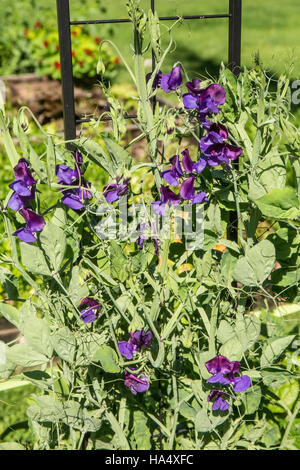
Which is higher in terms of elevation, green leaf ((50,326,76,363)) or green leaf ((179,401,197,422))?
green leaf ((50,326,76,363))

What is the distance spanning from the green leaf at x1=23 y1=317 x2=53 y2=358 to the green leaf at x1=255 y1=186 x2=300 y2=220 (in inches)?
18.9

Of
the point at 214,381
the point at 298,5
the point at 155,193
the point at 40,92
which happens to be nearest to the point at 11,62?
the point at 40,92

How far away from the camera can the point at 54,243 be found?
1.10m

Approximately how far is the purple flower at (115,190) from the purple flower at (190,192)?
0.12 m

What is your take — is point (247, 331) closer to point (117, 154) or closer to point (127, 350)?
point (127, 350)

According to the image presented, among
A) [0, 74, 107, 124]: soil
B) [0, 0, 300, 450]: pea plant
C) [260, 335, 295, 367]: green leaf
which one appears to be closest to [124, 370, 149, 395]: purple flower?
[0, 0, 300, 450]: pea plant

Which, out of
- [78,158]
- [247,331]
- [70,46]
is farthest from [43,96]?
[247,331]

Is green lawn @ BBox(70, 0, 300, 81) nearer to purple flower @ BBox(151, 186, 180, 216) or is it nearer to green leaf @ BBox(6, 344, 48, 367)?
purple flower @ BBox(151, 186, 180, 216)

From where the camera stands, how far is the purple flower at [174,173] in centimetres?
112

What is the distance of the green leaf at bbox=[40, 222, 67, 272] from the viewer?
42.8 inches

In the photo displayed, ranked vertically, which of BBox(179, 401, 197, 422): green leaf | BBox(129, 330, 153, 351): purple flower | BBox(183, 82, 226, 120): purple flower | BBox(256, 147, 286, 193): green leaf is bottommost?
BBox(179, 401, 197, 422): green leaf

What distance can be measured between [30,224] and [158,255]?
0.93 feet
